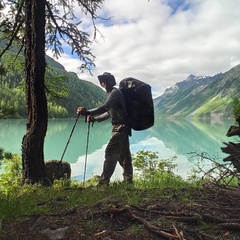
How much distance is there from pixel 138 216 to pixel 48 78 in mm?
6036

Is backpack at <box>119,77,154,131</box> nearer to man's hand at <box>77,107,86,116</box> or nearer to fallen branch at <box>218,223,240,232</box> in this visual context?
man's hand at <box>77,107,86,116</box>

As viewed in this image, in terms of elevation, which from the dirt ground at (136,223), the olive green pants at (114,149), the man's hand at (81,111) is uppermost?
the man's hand at (81,111)

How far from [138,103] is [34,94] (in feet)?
8.43

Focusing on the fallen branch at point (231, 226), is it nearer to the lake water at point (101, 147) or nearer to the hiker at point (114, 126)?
the lake water at point (101, 147)

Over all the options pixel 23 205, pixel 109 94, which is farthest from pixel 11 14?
pixel 23 205

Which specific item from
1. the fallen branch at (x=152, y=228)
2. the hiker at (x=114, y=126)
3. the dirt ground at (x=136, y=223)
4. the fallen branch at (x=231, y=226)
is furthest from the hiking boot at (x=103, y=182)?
the fallen branch at (x=231, y=226)

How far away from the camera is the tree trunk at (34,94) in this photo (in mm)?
7363

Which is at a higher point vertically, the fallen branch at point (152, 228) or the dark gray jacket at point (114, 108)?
the dark gray jacket at point (114, 108)

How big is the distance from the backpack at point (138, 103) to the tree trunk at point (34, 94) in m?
2.10

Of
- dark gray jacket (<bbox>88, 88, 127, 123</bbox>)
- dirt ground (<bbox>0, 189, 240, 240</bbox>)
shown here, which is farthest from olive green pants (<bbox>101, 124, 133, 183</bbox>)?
dirt ground (<bbox>0, 189, 240, 240</bbox>)

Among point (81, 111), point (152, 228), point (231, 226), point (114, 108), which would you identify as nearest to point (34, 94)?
point (81, 111)

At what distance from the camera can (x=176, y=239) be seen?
297 centimetres

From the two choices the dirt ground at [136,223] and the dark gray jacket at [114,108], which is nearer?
the dirt ground at [136,223]

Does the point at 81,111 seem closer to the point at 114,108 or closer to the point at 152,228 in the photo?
the point at 114,108
